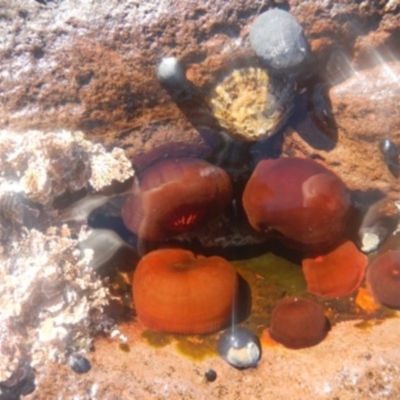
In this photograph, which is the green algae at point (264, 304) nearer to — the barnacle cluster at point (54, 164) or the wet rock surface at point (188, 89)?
the wet rock surface at point (188, 89)

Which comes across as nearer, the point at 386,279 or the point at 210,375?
the point at 210,375

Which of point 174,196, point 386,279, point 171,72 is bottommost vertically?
point 386,279

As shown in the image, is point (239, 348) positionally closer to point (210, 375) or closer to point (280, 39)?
point (210, 375)

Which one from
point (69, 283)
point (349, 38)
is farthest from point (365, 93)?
point (69, 283)

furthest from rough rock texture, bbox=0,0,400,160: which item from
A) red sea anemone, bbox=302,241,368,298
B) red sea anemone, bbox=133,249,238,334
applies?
red sea anemone, bbox=302,241,368,298

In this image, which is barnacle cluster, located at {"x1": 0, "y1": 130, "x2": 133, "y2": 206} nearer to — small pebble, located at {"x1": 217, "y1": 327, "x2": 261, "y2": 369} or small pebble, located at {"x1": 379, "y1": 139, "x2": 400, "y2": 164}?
small pebble, located at {"x1": 217, "y1": 327, "x2": 261, "y2": 369}

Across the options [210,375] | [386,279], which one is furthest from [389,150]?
[210,375]

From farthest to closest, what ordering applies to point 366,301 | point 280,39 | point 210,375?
point 366,301
point 210,375
point 280,39
